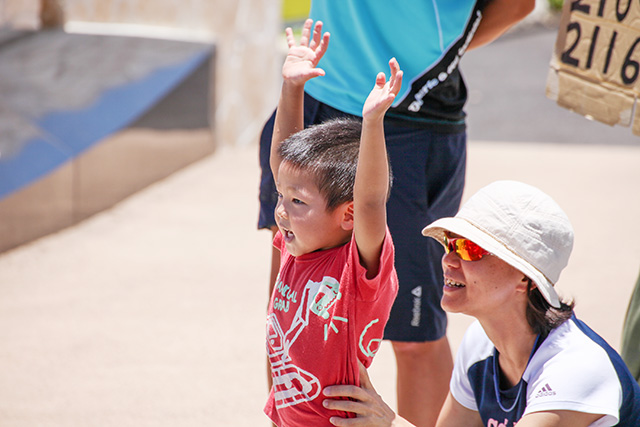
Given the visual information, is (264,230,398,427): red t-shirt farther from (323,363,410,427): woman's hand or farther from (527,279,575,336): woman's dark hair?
(527,279,575,336): woman's dark hair

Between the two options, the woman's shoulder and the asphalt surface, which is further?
the asphalt surface

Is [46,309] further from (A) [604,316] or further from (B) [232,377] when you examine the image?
(A) [604,316]

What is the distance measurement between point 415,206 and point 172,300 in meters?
2.35

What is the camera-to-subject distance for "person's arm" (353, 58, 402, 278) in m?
1.66

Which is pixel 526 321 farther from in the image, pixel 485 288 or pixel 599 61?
pixel 599 61

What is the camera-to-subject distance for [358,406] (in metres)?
1.82

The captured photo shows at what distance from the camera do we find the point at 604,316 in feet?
13.8

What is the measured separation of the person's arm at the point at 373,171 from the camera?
1660 mm

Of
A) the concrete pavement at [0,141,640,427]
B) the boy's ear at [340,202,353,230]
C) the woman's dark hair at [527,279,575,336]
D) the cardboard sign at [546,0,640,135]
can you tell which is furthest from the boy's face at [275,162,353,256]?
the cardboard sign at [546,0,640,135]

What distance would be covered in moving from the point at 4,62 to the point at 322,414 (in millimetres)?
5107

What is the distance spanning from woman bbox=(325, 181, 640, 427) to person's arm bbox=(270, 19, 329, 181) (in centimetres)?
46

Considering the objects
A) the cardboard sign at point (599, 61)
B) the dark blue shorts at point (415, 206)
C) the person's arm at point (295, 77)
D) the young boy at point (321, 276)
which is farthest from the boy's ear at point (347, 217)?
the cardboard sign at point (599, 61)

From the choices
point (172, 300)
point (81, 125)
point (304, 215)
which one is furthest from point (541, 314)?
point (81, 125)

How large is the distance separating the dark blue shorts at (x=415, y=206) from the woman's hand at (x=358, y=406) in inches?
20.3
